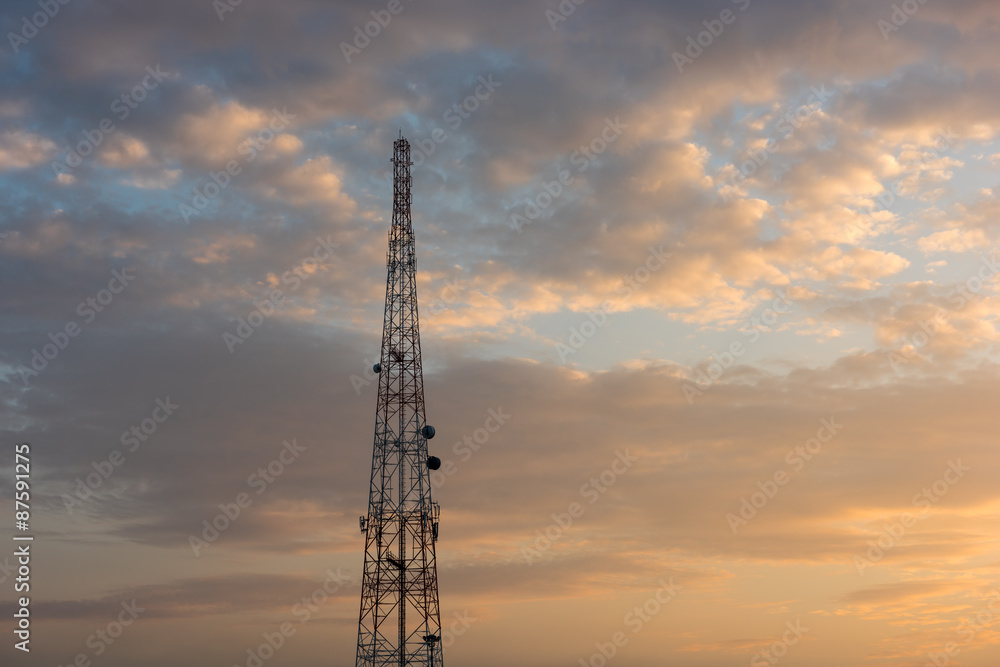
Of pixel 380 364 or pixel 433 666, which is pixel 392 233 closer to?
pixel 380 364

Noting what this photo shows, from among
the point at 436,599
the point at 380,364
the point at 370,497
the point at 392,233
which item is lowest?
the point at 436,599

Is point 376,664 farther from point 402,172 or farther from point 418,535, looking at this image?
point 402,172

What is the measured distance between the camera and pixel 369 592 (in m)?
96.4

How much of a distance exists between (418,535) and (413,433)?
1000 cm

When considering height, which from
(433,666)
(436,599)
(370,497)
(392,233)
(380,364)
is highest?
(392,233)

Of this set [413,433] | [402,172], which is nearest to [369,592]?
[413,433]

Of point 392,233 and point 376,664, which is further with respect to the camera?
point 392,233

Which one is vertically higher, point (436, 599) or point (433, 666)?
point (436, 599)

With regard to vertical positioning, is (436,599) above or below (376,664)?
above

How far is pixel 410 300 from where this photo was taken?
101625mm

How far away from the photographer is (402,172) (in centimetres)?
10350

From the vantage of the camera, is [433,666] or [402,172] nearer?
[433,666]

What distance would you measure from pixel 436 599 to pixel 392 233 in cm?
3702

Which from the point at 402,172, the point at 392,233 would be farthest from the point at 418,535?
the point at 402,172
